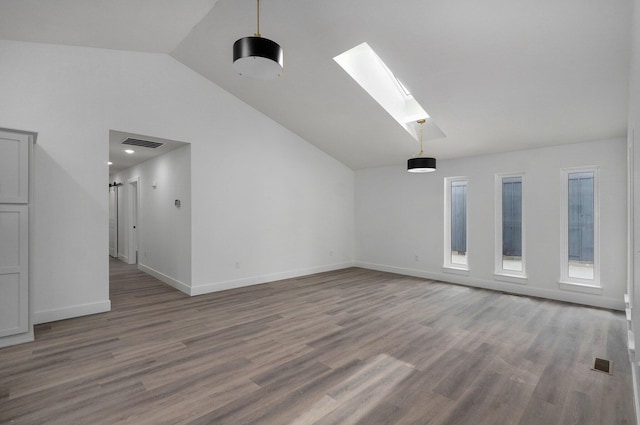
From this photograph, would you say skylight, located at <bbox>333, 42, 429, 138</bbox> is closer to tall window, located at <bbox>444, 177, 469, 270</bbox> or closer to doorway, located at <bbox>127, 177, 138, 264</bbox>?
tall window, located at <bbox>444, 177, 469, 270</bbox>

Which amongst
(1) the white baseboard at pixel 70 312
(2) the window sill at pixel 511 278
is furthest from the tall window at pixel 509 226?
(1) the white baseboard at pixel 70 312

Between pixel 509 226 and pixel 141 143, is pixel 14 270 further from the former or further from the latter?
pixel 509 226

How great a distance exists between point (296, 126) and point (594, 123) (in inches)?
190

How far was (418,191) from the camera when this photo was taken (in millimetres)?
6801

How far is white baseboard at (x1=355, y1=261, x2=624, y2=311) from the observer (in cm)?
460

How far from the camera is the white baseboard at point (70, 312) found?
12.4ft

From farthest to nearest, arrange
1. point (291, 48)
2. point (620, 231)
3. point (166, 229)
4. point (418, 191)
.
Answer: point (418, 191) < point (166, 229) < point (620, 231) < point (291, 48)

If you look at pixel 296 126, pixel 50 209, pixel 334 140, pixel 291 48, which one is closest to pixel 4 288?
pixel 50 209

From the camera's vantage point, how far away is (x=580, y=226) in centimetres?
495

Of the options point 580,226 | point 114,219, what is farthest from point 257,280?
point 114,219

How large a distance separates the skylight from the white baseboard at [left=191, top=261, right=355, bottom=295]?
3639 millimetres

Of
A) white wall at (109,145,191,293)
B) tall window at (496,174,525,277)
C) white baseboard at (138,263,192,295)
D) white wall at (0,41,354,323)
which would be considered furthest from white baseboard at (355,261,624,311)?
white wall at (109,145,191,293)

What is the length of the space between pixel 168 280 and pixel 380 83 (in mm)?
5212

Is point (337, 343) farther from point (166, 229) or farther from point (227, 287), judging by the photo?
point (166, 229)
